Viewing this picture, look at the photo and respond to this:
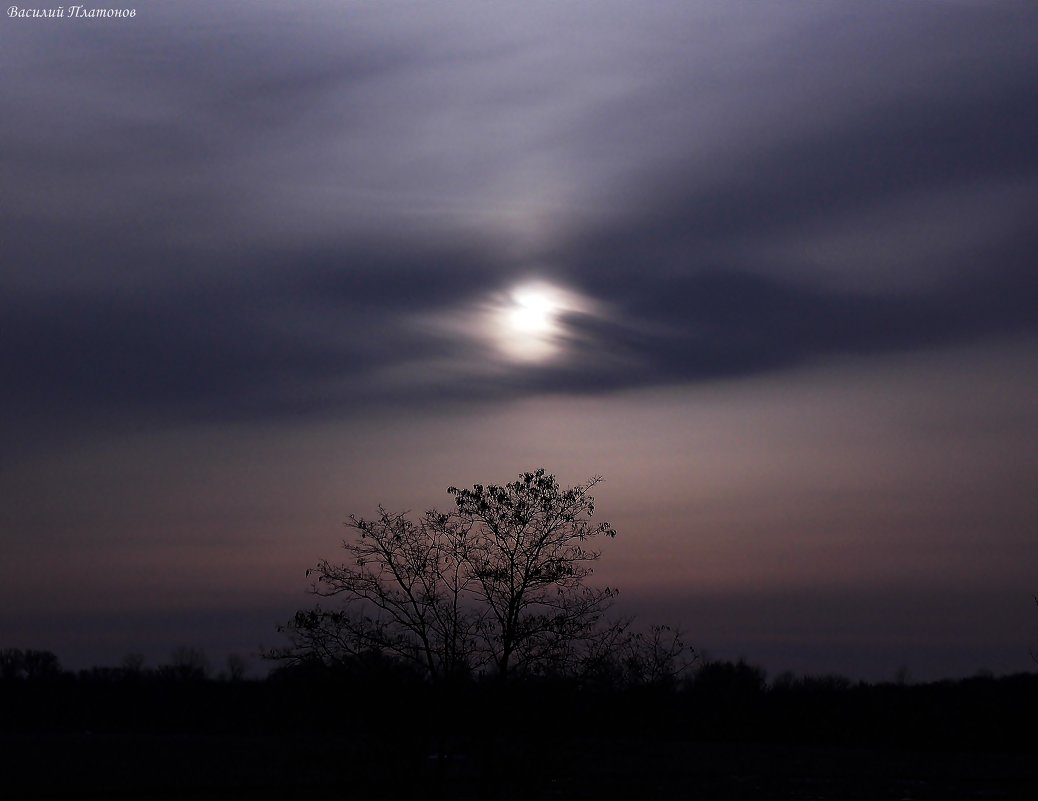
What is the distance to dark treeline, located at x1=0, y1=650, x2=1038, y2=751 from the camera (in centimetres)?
2755

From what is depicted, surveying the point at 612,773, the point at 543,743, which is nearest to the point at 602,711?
the point at 543,743

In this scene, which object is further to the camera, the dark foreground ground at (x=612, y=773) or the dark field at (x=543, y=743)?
the dark foreground ground at (x=612, y=773)

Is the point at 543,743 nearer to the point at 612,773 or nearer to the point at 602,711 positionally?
the point at 602,711

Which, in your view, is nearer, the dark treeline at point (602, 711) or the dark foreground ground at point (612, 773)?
the dark treeline at point (602, 711)

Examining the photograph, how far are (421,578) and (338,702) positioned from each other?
3698 mm

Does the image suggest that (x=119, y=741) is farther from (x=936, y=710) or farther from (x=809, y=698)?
(x=936, y=710)

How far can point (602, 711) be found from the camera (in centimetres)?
2817

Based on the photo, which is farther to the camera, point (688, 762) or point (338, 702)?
point (688, 762)

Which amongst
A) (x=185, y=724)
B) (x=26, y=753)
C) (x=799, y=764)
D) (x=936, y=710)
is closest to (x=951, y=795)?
(x=799, y=764)

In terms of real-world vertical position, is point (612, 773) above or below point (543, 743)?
below

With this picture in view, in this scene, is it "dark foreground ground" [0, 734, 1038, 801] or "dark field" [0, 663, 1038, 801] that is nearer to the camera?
"dark field" [0, 663, 1038, 801]

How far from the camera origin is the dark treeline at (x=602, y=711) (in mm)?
27547

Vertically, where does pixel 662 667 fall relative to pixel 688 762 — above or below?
above

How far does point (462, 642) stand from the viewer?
27.9 meters
